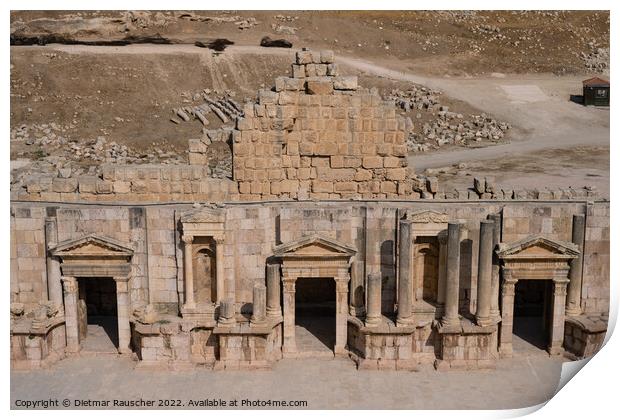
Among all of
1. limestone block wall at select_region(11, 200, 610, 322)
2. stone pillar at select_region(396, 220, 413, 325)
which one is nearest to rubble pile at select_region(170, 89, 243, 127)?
limestone block wall at select_region(11, 200, 610, 322)

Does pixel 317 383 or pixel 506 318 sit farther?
pixel 506 318

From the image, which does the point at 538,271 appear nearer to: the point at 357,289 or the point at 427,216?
the point at 427,216

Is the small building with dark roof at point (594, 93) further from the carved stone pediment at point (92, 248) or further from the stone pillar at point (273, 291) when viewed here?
the carved stone pediment at point (92, 248)

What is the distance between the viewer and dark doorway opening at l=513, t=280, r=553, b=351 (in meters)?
18.1

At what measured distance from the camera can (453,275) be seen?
56.5ft

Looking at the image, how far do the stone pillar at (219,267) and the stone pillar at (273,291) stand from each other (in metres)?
1.18

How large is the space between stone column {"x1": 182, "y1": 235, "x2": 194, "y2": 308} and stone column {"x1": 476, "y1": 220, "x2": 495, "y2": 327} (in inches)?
277

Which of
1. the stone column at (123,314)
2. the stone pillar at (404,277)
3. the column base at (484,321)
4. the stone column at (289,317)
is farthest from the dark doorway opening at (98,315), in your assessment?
the column base at (484,321)

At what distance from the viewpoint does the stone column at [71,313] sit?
57.5 ft

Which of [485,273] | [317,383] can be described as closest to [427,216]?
[485,273]

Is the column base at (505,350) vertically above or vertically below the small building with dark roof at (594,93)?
below

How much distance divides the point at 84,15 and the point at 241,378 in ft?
125

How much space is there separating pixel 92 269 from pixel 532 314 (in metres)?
12.0

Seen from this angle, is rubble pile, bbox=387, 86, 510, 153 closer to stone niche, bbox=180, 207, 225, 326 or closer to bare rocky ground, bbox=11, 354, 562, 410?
stone niche, bbox=180, 207, 225, 326
